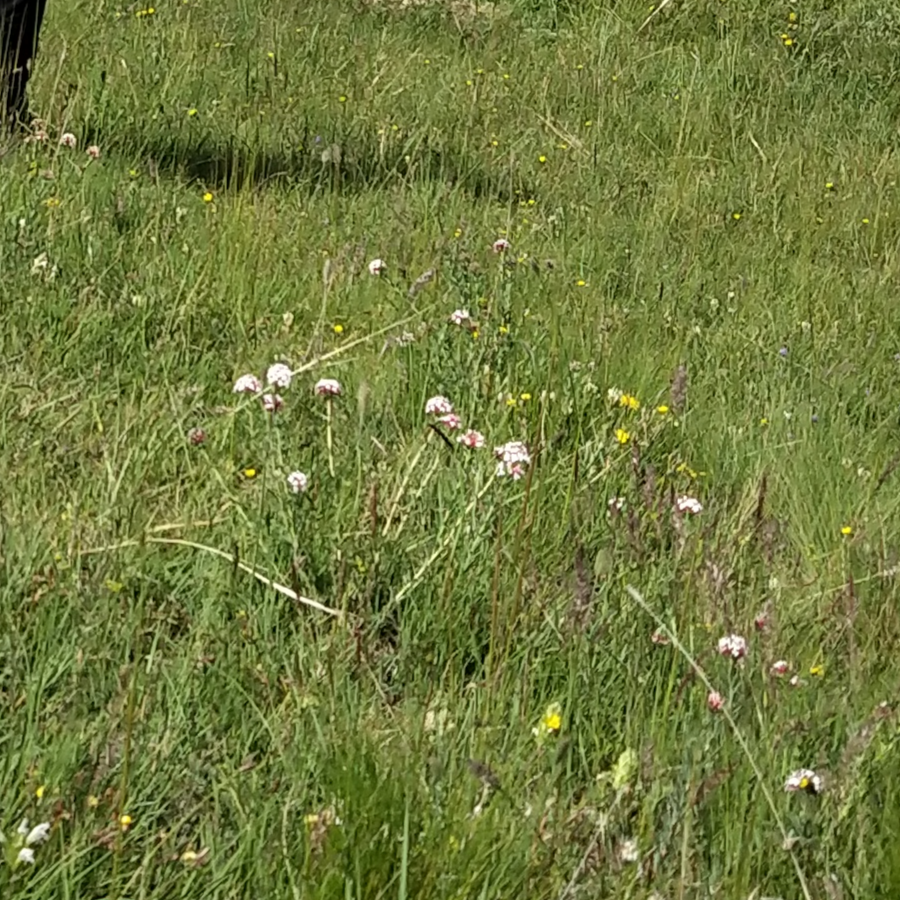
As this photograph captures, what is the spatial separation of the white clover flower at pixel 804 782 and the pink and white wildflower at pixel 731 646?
224 mm

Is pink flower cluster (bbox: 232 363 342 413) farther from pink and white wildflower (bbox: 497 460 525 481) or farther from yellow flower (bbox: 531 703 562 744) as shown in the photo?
yellow flower (bbox: 531 703 562 744)

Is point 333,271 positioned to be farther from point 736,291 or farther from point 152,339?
point 736,291

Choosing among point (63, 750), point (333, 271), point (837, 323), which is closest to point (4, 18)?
point (333, 271)

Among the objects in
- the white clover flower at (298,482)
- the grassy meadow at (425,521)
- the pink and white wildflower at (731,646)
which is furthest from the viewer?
the white clover flower at (298,482)

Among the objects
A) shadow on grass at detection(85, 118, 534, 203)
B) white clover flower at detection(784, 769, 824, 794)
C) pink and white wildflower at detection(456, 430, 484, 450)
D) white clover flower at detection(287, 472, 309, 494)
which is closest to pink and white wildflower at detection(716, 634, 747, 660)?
white clover flower at detection(784, 769, 824, 794)

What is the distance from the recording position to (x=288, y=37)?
6.57 meters

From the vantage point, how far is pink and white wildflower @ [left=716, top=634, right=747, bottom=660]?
6.19 ft

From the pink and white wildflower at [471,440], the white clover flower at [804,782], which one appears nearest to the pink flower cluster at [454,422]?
the pink and white wildflower at [471,440]

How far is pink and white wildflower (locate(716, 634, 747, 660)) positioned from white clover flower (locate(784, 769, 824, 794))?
8.8 inches

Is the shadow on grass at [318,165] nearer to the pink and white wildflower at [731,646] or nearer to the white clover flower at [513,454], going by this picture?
the white clover flower at [513,454]

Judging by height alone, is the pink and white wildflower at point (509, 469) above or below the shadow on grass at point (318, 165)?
above

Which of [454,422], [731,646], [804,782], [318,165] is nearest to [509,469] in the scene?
[454,422]

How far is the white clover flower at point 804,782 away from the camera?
1.68m

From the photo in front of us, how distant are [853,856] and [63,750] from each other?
1.04 m
